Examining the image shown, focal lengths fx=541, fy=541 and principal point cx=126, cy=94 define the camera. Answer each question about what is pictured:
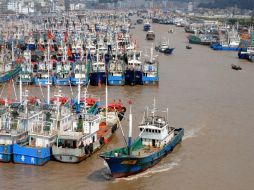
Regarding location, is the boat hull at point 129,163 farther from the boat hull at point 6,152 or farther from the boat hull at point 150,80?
the boat hull at point 150,80

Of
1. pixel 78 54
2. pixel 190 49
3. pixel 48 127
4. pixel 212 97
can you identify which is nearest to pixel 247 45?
pixel 190 49

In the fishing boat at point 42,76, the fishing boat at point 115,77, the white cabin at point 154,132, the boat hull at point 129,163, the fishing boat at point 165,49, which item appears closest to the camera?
the boat hull at point 129,163

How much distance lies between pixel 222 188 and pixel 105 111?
7.45 metres

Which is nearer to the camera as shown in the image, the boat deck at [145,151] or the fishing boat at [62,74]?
the boat deck at [145,151]

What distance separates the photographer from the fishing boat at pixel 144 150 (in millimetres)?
16141

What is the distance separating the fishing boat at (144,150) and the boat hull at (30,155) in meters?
2.30

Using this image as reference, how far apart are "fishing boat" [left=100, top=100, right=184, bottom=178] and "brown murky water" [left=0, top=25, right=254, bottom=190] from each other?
0.30 m

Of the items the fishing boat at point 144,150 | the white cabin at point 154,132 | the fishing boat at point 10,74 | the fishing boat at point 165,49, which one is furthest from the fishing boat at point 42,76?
the fishing boat at point 165,49

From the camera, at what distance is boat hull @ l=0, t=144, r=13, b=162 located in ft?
57.6

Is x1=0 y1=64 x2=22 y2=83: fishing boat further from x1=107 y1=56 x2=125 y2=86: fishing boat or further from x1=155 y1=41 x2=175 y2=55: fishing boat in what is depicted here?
x1=155 y1=41 x2=175 y2=55: fishing boat

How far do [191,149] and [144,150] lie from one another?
2.69 metres

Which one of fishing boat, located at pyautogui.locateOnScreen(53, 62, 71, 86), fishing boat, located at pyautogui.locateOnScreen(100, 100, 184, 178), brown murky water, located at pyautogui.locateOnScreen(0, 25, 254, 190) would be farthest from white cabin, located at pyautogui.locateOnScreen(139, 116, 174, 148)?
fishing boat, located at pyautogui.locateOnScreen(53, 62, 71, 86)

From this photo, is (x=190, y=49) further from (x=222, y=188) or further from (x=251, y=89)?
(x=222, y=188)

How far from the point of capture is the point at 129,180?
54.0 ft
